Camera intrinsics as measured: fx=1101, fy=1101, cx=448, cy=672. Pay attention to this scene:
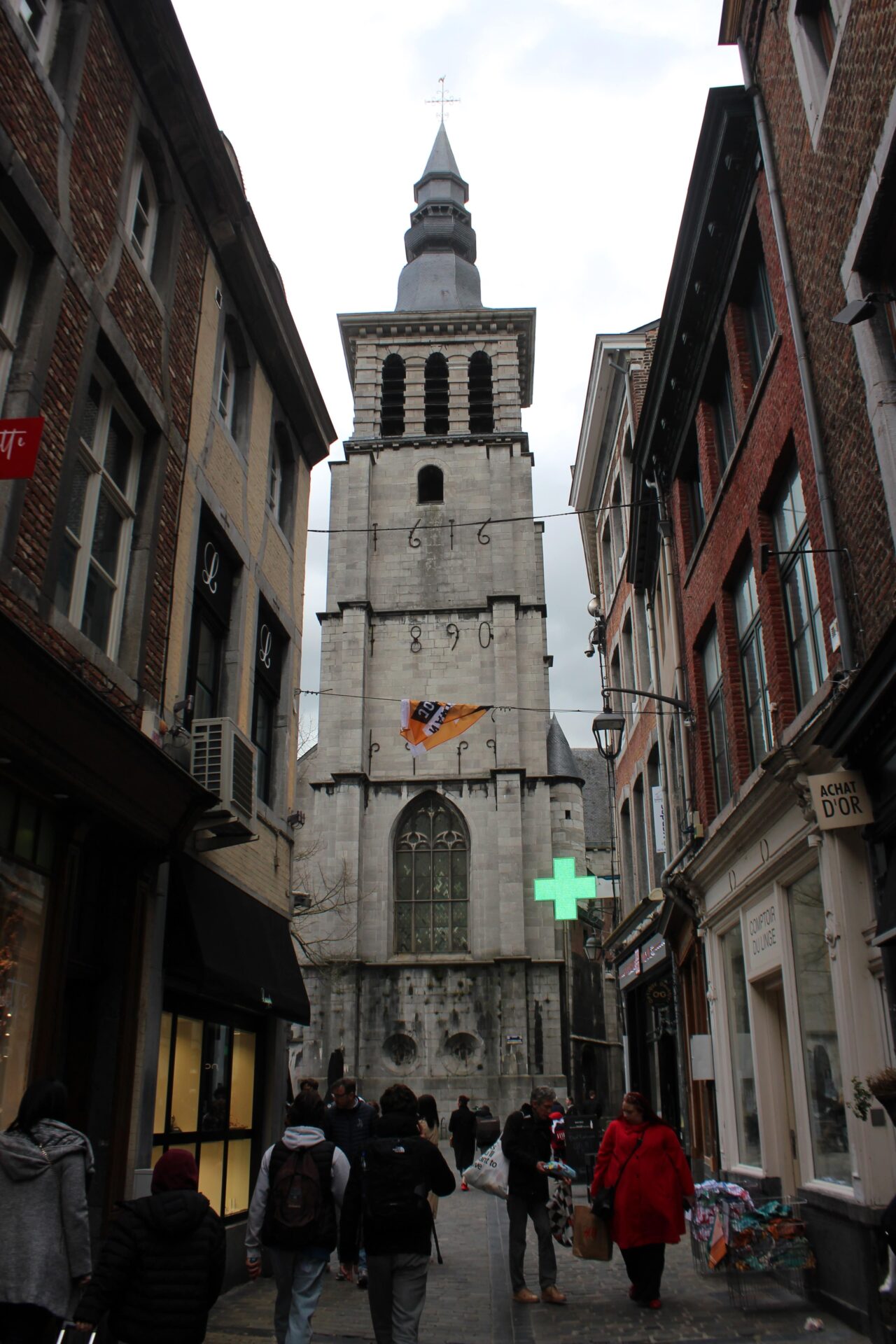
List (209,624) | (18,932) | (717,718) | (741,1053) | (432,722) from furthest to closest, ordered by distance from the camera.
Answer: (432,722) → (717,718) → (741,1053) → (209,624) → (18,932)

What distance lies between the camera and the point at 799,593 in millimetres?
9977

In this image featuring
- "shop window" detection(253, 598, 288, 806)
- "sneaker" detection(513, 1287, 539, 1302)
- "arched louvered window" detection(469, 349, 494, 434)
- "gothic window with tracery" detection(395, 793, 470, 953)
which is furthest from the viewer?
"arched louvered window" detection(469, 349, 494, 434)

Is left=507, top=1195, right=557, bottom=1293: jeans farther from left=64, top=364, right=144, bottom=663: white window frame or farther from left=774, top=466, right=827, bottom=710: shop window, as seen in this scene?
left=64, top=364, right=144, bottom=663: white window frame

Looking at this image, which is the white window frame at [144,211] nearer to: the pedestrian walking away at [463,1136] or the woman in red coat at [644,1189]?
the woman in red coat at [644,1189]

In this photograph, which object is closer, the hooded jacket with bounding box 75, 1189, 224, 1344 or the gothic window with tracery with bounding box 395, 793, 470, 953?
the hooded jacket with bounding box 75, 1189, 224, 1344

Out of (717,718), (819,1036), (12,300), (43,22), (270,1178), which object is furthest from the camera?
(717,718)

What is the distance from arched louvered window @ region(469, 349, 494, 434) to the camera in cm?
4522

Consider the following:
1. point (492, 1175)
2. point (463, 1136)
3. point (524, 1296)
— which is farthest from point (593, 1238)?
point (463, 1136)

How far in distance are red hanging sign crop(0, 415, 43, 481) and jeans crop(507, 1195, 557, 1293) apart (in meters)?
6.63

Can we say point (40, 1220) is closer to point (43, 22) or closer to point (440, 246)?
point (43, 22)

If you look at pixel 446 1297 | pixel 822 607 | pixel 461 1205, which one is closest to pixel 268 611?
pixel 822 607

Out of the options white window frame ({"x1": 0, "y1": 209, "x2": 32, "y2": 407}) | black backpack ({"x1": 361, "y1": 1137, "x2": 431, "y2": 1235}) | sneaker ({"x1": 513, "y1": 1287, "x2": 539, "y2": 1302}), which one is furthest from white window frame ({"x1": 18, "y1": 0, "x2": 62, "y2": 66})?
sneaker ({"x1": 513, "y1": 1287, "x2": 539, "y2": 1302})

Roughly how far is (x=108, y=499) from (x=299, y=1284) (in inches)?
215

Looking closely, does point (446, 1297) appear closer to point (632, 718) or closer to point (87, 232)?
point (87, 232)
